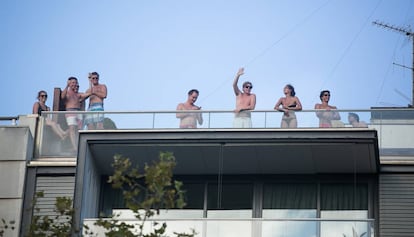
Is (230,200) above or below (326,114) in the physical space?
below

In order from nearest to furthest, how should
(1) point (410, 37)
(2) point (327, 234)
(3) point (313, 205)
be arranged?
(2) point (327, 234), (3) point (313, 205), (1) point (410, 37)

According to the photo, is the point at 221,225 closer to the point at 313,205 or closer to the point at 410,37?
the point at 313,205

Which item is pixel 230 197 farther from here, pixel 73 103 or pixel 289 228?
pixel 73 103

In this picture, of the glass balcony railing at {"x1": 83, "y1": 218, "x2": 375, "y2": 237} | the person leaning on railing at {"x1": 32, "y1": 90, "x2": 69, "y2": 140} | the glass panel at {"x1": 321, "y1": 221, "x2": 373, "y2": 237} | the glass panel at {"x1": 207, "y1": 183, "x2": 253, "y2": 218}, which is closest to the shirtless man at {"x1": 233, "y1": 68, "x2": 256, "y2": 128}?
the glass panel at {"x1": 207, "y1": 183, "x2": 253, "y2": 218}

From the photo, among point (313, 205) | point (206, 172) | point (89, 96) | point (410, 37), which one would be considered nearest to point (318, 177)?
point (313, 205)

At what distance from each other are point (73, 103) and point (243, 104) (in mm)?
4154

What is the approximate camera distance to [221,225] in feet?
95.7

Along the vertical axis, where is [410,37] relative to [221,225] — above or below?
above

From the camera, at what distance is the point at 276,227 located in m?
29.1

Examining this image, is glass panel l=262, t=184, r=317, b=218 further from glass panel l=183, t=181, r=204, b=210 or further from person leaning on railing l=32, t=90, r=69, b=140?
person leaning on railing l=32, t=90, r=69, b=140

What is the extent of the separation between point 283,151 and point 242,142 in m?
1.00

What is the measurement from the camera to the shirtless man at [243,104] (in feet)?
99.3

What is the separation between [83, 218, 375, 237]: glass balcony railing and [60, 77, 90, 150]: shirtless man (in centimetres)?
312

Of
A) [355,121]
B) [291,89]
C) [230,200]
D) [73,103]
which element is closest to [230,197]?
[230,200]
